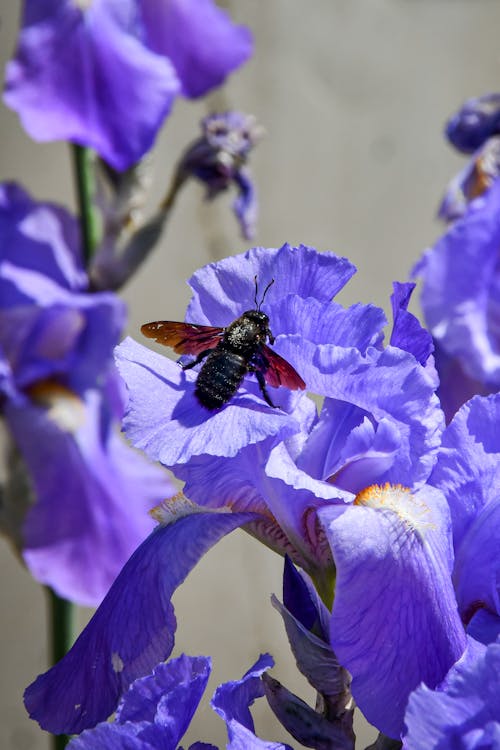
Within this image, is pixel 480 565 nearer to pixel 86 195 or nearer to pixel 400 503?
pixel 400 503

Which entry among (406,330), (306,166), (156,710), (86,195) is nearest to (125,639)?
(156,710)

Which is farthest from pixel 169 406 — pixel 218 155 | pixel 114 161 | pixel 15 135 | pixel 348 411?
pixel 15 135

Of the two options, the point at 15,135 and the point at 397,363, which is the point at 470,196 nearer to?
the point at 397,363

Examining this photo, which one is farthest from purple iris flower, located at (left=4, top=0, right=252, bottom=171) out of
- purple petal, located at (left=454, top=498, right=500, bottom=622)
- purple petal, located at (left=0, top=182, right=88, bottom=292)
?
purple petal, located at (left=454, top=498, right=500, bottom=622)

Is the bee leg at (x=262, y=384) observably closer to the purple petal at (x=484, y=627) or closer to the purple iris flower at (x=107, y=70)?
the purple petal at (x=484, y=627)

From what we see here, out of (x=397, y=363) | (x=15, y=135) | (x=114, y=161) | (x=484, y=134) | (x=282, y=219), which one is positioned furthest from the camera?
(x=282, y=219)

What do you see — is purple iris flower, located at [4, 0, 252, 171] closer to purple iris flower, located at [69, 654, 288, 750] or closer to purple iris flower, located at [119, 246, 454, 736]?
purple iris flower, located at [119, 246, 454, 736]

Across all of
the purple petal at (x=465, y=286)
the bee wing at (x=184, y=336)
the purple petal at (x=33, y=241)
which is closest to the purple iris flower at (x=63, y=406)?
the purple petal at (x=33, y=241)

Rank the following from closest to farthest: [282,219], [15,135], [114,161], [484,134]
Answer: [114,161], [484,134], [15,135], [282,219]
